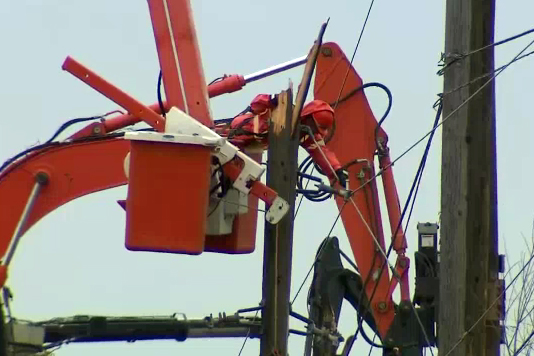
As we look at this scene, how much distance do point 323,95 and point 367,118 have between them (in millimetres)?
622

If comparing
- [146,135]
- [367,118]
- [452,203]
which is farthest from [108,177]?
[367,118]

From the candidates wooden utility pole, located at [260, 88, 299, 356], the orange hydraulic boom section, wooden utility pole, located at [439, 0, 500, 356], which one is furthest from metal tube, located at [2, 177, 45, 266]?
wooden utility pole, located at [439, 0, 500, 356]

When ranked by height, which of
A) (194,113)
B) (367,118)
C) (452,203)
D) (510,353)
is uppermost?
(367,118)

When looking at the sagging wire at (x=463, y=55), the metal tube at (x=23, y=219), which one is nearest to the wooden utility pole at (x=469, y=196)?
the sagging wire at (x=463, y=55)

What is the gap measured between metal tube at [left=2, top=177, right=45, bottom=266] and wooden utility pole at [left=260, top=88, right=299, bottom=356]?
258cm

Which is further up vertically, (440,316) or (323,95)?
(323,95)

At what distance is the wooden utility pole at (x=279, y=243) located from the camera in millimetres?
12367

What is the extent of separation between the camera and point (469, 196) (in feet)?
37.7

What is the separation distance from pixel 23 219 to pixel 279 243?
285 cm

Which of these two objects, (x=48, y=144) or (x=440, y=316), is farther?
(x=48, y=144)

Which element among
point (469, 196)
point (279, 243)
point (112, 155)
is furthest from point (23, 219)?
point (469, 196)

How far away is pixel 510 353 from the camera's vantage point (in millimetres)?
12758

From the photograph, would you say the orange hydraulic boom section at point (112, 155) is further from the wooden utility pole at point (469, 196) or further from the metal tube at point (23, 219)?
the wooden utility pole at point (469, 196)

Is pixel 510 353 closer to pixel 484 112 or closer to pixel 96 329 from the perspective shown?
pixel 484 112
